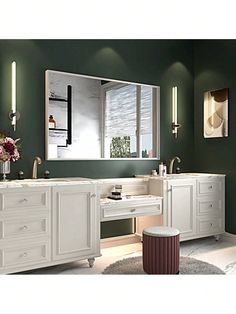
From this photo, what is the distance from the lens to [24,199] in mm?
2873

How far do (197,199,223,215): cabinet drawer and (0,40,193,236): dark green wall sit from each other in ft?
2.20

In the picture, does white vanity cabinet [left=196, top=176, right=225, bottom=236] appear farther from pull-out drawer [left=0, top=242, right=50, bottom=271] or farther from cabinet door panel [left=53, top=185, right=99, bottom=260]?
pull-out drawer [left=0, top=242, right=50, bottom=271]

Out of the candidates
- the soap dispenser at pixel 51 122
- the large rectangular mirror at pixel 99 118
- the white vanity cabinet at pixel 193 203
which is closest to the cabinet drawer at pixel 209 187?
the white vanity cabinet at pixel 193 203

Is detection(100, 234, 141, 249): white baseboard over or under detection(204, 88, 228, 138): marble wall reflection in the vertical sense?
under

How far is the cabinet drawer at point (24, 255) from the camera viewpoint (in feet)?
9.16

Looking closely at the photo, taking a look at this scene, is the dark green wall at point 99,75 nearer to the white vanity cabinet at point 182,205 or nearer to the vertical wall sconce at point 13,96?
the vertical wall sconce at point 13,96

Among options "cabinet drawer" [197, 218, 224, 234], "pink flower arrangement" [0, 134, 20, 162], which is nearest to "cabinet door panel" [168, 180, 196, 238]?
"cabinet drawer" [197, 218, 224, 234]

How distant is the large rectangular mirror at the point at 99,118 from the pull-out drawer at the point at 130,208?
2.15ft

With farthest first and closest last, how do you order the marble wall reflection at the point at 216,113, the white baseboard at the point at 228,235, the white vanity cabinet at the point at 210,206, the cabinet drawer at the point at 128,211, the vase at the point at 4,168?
the marble wall reflection at the point at 216,113 → the white baseboard at the point at 228,235 → the white vanity cabinet at the point at 210,206 → the cabinet drawer at the point at 128,211 → the vase at the point at 4,168

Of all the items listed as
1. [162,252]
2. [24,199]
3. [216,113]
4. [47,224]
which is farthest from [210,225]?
[24,199]

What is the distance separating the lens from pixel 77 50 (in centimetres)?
379

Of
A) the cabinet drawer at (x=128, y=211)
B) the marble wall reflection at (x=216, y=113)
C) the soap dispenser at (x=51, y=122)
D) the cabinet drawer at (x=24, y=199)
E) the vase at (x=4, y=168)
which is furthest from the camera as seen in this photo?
the marble wall reflection at (x=216, y=113)

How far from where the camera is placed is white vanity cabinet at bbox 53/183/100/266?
305 centimetres
